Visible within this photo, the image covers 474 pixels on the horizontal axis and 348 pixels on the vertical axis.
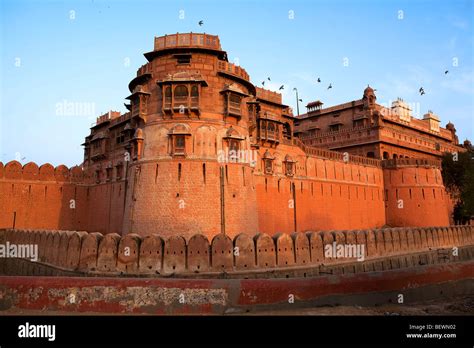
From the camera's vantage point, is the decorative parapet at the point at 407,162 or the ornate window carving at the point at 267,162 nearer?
the ornate window carving at the point at 267,162

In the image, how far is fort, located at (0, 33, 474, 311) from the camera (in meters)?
15.4

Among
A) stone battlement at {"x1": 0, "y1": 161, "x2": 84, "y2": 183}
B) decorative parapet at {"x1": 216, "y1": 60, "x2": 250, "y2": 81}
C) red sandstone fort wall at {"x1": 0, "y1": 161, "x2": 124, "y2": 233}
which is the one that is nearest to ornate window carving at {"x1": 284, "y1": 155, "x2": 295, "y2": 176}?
decorative parapet at {"x1": 216, "y1": 60, "x2": 250, "y2": 81}

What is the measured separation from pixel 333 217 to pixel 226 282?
28018 millimetres

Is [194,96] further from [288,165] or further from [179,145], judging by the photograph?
[288,165]

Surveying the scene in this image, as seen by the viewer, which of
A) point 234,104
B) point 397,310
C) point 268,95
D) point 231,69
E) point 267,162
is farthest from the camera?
point 268,95

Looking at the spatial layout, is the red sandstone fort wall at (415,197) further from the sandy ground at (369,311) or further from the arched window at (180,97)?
the sandy ground at (369,311)

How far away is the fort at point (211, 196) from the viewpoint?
15.4 meters

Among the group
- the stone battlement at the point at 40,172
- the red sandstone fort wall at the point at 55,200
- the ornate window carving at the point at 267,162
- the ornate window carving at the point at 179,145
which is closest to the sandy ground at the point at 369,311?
the ornate window carving at the point at 179,145

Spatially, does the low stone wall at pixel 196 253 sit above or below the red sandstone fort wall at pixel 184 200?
below

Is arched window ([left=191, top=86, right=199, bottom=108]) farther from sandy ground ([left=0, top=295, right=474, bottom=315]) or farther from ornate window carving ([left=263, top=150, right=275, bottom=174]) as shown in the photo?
sandy ground ([left=0, top=295, right=474, bottom=315])

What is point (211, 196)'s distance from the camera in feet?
72.3

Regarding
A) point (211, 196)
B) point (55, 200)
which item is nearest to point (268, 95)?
point (211, 196)

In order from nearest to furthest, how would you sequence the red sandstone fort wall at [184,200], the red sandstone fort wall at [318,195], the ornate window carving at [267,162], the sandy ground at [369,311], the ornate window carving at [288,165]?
1. the sandy ground at [369,311]
2. the red sandstone fort wall at [184,200]
3. the ornate window carving at [267,162]
4. the red sandstone fort wall at [318,195]
5. the ornate window carving at [288,165]
